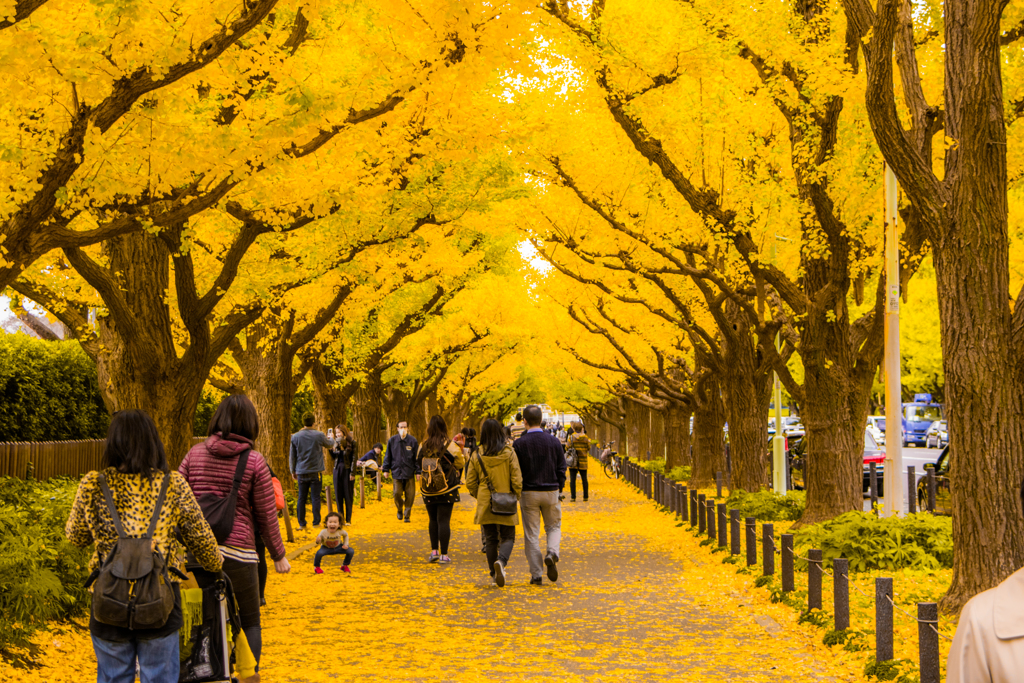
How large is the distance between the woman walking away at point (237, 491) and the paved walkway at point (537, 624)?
137 cm

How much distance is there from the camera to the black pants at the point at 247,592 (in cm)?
604

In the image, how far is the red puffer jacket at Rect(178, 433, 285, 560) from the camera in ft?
19.9

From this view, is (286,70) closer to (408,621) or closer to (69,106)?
(69,106)

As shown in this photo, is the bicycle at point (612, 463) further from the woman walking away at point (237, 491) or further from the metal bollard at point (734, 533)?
the woman walking away at point (237, 491)

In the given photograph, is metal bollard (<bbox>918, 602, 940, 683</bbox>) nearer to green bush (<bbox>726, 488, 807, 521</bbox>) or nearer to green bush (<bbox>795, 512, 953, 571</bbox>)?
green bush (<bbox>795, 512, 953, 571</bbox>)

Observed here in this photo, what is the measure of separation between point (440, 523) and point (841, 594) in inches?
249

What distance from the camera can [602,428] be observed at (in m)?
86.9

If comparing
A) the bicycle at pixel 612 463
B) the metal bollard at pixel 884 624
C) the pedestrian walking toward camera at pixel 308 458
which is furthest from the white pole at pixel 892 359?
the bicycle at pixel 612 463

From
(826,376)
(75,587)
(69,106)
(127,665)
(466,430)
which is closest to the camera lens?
(127,665)

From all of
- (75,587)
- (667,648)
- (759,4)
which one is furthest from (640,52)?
(75,587)

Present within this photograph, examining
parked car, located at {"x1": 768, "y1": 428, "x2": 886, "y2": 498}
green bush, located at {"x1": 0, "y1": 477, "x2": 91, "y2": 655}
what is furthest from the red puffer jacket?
parked car, located at {"x1": 768, "y1": 428, "x2": 886, "y2": 498}

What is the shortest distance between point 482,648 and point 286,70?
5.49 metres

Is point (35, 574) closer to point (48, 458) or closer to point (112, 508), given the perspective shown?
point (112, 508)

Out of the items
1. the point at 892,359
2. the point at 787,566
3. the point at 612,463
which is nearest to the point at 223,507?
the point at 787,566
